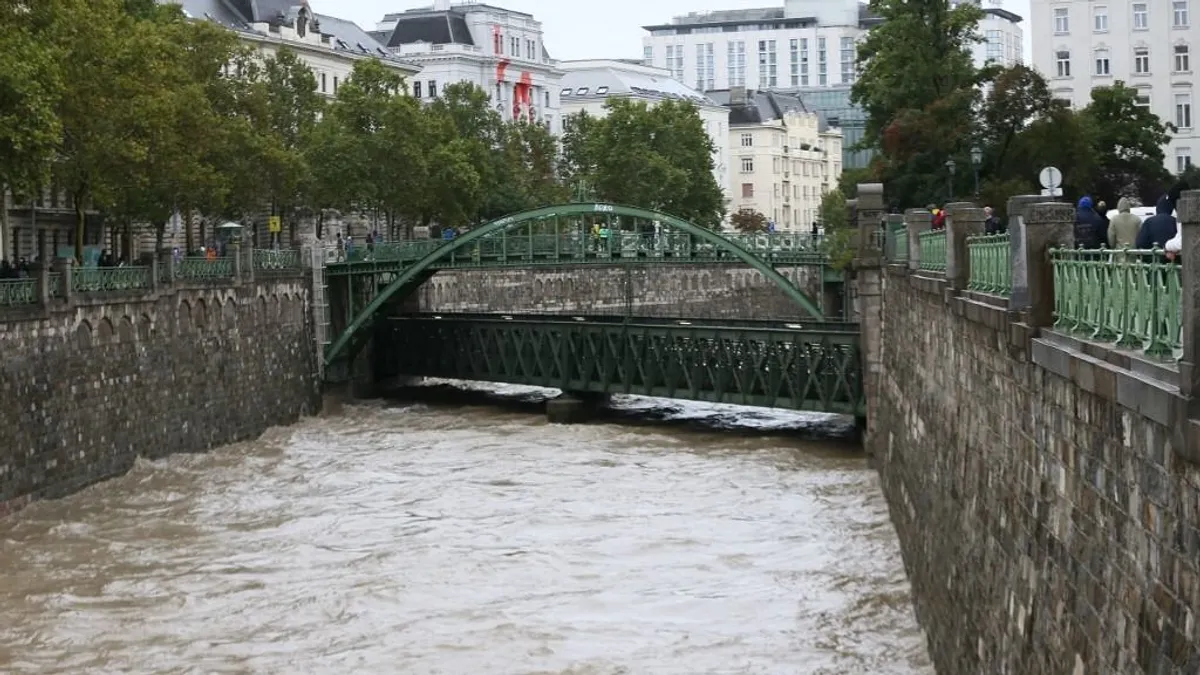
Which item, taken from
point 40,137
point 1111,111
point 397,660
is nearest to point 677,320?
point 1111,111

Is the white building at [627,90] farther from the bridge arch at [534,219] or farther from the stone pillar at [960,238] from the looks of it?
the stone pillar at [960,238]

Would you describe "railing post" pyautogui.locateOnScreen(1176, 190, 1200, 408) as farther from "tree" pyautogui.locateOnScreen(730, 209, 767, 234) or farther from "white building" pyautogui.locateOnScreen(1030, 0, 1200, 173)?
"tree" pyautogui.locateOnScreen(730, 209, 767, 234)

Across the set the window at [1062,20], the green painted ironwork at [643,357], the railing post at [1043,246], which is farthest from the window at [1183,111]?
the railing post at [1043,246]

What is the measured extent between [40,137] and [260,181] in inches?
1110

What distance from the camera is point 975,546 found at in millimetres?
19562

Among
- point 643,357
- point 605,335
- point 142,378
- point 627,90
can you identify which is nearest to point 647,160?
point 627,90

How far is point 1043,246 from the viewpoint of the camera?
53.0 ft

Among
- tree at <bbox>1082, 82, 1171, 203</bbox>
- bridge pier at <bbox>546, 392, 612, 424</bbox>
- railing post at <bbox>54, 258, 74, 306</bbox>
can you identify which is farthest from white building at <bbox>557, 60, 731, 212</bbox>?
railing post at <bbox>54, 258, 74, 306</bbox>

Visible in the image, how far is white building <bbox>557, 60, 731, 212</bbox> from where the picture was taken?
16362 cm

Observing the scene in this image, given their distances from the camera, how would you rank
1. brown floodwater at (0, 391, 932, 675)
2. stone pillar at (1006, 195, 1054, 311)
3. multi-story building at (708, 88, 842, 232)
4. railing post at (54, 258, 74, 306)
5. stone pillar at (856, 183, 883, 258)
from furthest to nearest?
multi-story building at (708, 88, 842, 232), stone pillar at (856, 183, 883, 258), railing post at (54, 258, 74, 306), brown floodwater at (0, 391, 932, 675), stone pillar at (1006, 195, 1054, 311)

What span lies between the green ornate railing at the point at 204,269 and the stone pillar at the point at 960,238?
1315 inches

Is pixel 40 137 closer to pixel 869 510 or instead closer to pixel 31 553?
pixel 31 553

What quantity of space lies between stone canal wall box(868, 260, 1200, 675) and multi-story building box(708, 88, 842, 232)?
151 meters

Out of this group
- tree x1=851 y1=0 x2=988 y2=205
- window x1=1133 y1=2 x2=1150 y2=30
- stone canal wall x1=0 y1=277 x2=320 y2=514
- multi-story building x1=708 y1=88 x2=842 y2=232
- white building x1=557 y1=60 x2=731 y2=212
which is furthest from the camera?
multi-story building x1=708 y1=88 x2=842 y2=232
